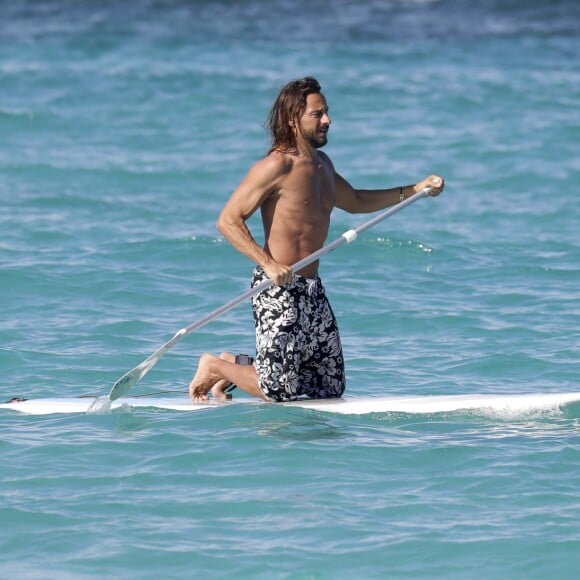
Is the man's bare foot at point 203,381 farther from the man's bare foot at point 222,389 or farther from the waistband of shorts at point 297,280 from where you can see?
the waistband of shorts at point 297,280

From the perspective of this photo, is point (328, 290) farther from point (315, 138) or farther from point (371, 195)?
point (315, 138)

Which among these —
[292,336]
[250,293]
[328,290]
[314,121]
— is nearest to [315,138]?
[314,121]

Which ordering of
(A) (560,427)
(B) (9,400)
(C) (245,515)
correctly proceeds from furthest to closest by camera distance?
(B) (9,400), (A) (560,427), (C) (245,515)

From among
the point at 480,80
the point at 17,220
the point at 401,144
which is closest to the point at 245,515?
the point at 17,220

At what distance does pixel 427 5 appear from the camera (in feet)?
89.2

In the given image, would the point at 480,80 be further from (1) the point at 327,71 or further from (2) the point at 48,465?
(2) the point at 48,465

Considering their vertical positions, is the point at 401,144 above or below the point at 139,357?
above

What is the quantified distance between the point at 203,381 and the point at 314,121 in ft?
5.87

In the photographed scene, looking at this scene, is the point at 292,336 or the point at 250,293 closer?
the point at 250,293

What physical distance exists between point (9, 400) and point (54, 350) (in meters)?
1.20

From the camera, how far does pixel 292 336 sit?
746cm

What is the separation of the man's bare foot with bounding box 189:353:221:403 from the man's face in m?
1.53

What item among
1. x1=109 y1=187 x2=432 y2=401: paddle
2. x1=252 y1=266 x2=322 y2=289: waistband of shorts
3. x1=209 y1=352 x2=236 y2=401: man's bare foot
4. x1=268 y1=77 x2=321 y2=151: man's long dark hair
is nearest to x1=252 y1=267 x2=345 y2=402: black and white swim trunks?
x1=252 y1=266 x2=322 y2=289: waistband of shorts

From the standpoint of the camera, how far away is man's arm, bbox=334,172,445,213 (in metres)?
7.73
